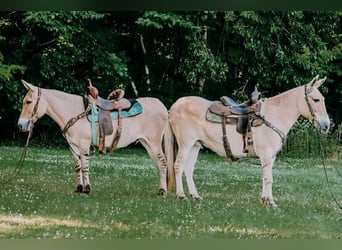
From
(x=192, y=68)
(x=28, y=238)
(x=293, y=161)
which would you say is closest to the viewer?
(x=28, y=238)

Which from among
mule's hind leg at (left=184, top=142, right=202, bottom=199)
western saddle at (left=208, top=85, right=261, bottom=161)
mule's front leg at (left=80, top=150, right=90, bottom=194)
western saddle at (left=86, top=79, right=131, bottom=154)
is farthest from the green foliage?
mule's front leg at (left=80, top=150, right=90, bottom=194)

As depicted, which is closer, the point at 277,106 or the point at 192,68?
the point at 277,106

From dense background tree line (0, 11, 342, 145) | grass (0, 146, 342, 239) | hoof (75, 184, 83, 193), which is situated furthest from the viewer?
dense background tree line (0, 11, 342, 145)

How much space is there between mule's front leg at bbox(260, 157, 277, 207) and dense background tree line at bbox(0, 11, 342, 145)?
555mm

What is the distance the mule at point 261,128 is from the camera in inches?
218

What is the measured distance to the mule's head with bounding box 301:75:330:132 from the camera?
218 inches

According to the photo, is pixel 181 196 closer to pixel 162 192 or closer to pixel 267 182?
pixel 162 192

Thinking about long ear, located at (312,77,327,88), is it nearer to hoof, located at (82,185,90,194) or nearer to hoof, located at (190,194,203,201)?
hoof, located at (190,194,203,201)

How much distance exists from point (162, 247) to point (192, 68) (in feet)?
4.86

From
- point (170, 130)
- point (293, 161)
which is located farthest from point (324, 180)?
point (170, 130)

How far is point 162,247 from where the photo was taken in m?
5.34

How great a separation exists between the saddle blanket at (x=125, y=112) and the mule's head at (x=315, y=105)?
121 cm

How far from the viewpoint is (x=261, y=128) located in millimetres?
5539
